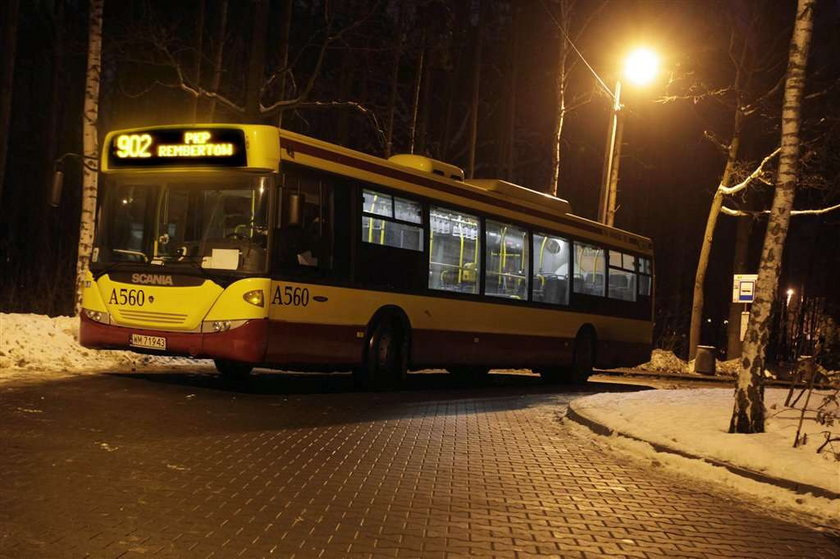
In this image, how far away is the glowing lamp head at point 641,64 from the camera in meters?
24.6

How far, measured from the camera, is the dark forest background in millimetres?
29422

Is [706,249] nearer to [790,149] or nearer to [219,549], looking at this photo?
[790,149]

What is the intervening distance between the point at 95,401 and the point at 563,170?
37.5 meters

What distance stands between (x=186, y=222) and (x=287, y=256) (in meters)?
1.47

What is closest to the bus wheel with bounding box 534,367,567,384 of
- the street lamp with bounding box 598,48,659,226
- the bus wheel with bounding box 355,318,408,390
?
the bus wheel with bounding box 355,318,408,390

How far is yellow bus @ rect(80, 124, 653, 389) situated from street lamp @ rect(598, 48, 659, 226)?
9.87 meters

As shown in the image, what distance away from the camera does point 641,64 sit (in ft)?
80.8

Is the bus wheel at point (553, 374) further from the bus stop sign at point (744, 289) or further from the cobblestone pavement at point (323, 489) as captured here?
the bus stop sign at point (744, 289)

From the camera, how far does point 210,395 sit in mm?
12633

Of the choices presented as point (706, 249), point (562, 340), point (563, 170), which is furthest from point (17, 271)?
point (563, 170)

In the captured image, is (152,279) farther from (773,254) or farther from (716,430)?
(773,254)

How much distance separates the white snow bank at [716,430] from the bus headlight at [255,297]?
15.1ft

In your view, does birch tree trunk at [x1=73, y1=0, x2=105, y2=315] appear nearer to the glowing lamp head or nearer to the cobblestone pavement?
the cobblestone pavement

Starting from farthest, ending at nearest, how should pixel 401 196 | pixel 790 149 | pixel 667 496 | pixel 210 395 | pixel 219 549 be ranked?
1. pixel 401 196
2. pixel 210 395
3. pixel 790 149
4. pixel 667 496
5. pixel 219 549
